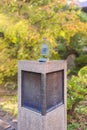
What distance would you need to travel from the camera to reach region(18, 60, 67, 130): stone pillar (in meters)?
2.57

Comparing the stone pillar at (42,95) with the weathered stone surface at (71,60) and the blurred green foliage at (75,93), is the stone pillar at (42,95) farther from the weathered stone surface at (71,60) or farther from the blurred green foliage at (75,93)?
the weathered stone surface at (71,60)

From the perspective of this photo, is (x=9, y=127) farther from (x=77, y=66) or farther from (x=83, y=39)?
(x=77, y=66)

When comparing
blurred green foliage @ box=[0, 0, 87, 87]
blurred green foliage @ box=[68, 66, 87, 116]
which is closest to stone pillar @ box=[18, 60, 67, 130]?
blurred green foliage @ box=[68, 66, 87, 116]

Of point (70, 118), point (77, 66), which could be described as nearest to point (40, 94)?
point (70, 118)

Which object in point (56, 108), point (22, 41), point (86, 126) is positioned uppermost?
point (22, 41)

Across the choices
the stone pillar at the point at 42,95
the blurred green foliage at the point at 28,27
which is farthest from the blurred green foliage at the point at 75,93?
the blurred green foliage at the point at 28,27

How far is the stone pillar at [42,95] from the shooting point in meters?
2.57

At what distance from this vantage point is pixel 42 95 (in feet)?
8.38

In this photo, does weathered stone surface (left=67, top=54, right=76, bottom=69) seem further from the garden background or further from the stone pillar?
the stone pillar

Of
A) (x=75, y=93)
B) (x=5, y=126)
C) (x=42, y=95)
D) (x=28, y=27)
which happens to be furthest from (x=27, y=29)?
(x=42, y=95)

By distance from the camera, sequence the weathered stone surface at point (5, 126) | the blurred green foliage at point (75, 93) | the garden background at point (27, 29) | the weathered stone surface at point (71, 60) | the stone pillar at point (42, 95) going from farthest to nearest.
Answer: the weathered stone surface at point (71, 60), the garden background at point (27, 29), the blurred green foliage at point (75, 93), the weathered stone surface at point (5, 126), the stone pillar at point (42, 95)

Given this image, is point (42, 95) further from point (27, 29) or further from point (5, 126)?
point (27, 29)

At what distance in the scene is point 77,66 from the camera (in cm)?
908

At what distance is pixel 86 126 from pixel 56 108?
3.62 feet
